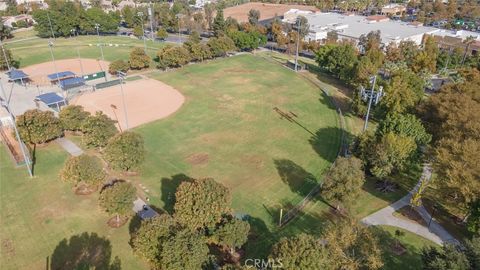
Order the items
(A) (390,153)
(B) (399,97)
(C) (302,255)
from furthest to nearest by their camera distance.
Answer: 1. (B) (399,97)
2. (A) (390,153)
3. (C) (302,255)

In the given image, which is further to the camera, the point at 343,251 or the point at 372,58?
the point at 372,58

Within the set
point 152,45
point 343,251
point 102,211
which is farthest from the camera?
point 152,45

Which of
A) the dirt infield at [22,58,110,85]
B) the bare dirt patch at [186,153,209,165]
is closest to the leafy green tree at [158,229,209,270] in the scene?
the bare dirt patch at [186,153,209,165]

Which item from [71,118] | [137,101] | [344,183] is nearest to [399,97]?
[344,183]

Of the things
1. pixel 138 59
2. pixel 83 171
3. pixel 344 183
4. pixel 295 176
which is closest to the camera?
pixel 344 183

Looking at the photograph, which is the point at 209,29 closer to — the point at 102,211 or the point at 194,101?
the point at 194,101

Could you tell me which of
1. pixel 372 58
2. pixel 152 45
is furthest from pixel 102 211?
pixel 152 45

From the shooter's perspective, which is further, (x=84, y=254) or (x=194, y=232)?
(x=84, y=254)

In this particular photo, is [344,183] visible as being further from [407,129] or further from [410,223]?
[407,129]
